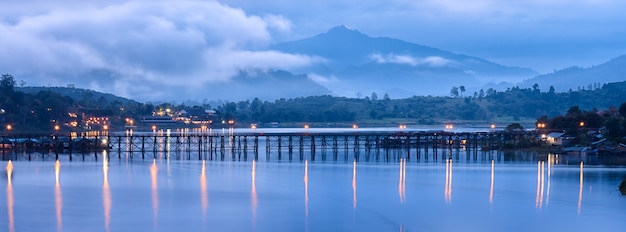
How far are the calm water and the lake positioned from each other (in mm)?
49

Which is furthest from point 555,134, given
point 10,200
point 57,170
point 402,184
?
point 10,200

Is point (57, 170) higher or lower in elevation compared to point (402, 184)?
higher

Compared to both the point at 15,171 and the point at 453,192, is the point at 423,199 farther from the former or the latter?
the point at 15,171

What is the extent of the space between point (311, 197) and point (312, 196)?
38 cm

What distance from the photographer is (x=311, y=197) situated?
121ft

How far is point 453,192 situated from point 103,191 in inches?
649

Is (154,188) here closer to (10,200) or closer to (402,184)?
(10,200)

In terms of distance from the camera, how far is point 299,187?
1615 inches

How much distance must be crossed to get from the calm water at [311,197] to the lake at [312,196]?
0.16ft

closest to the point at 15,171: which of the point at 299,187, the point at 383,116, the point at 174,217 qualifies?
the point at 299,187

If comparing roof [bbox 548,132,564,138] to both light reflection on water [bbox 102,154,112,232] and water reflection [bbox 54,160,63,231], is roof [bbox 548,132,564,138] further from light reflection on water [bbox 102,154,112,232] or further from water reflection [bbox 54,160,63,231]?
water reflection [bbox 54,160,63,231]

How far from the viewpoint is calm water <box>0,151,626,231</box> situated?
95.9ft

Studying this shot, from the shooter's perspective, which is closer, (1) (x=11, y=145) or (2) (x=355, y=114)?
(1) (x=11, y=145)

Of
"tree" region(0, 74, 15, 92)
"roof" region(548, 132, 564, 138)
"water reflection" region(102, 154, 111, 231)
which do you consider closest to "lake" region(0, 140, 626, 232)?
"water reflection" region(102, 154, 111, 231)
